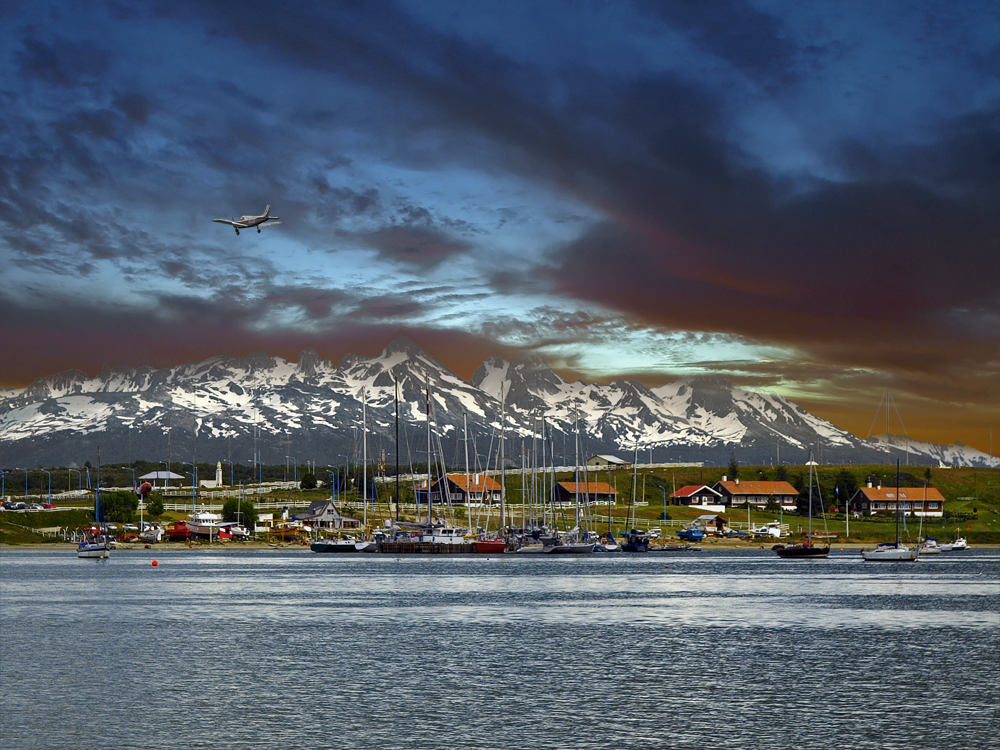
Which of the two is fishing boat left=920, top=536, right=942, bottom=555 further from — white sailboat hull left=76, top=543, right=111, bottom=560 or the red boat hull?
white sailboat hull left=76, top=543, right=111, bottom=560

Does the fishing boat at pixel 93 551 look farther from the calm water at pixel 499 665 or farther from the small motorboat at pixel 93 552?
the calm water at pixel 499 665

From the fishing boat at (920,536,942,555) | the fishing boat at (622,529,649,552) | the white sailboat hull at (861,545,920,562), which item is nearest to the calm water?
the white sailboat hull at (861,545,920,562)

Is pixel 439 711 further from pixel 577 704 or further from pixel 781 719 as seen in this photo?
pixel 781 719

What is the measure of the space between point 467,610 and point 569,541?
99.0 metres

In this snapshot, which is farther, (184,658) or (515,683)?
(184,658)

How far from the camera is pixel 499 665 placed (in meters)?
53.4

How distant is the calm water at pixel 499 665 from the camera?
37938 mm

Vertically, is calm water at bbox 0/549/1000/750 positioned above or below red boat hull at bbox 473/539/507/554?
above

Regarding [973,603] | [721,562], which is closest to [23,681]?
[973,603]

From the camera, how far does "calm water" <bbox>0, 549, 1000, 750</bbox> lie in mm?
37938

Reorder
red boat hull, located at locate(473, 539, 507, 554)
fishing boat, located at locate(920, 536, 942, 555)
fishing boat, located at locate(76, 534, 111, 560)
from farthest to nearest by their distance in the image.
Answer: fishing boat, located at locate(920, 536, 942, 555) → red boat hull, located at locate(473, 539, 507, 554) → fishing boat, located at locate(76, 534, 111, 560)

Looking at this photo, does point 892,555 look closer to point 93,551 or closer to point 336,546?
point 336,546

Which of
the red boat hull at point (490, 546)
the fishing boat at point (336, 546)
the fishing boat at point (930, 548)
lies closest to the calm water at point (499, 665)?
the red boat hull at point (490, 546)

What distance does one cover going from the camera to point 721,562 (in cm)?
15512
